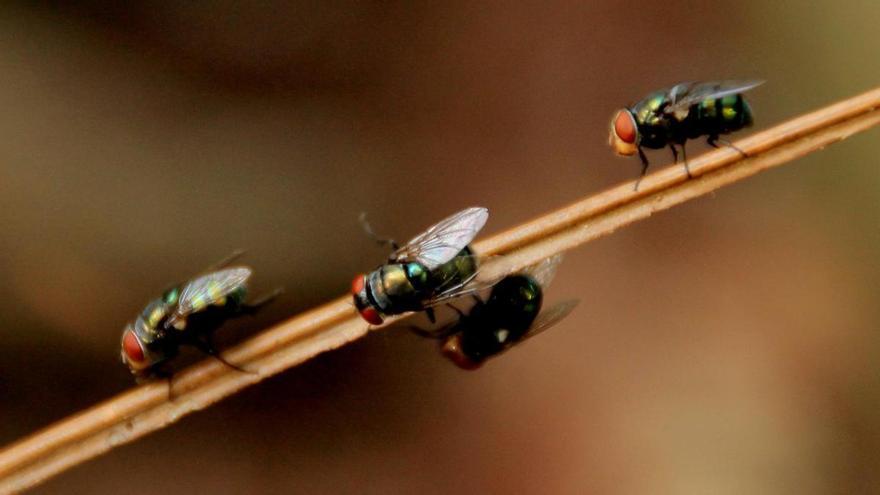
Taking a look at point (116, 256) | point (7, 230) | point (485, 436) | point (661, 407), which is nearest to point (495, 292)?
point (485, 436)

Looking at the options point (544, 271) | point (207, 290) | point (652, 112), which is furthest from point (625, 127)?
point (207, 290)

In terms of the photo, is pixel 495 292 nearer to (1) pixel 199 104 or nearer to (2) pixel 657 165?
(2) pixel 657 165

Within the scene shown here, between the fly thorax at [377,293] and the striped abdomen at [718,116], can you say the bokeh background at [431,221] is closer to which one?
the striped abdomen at [718,116]

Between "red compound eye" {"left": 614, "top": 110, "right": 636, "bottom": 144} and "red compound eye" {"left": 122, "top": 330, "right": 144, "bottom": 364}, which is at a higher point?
"red compound eye" {"left": 614, "top": 110, "right": 636, "bottom": 144}

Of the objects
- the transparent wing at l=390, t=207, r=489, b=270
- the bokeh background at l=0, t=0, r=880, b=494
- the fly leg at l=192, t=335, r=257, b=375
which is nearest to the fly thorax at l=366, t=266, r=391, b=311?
the transparent wing at l=390, t=207, r=489, b=270

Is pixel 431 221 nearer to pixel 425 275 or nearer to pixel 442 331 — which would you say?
pixel 442 331

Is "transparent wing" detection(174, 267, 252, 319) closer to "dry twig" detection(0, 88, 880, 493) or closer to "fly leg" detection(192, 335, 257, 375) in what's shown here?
"fly leg" detection(192, 335, 257, 375)
